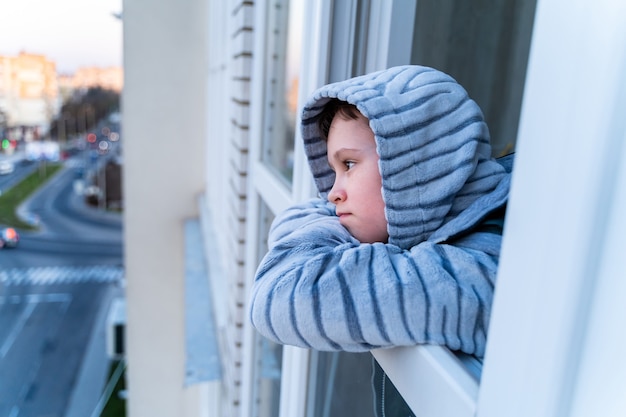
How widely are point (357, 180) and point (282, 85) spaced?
4.75ft

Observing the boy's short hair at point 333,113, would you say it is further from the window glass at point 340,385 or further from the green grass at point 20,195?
the green grass at point 20,195

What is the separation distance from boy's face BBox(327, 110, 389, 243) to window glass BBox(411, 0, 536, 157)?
0.94 m

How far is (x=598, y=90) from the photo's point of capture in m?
0.41

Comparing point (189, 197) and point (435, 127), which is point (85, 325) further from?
point (435, 127)

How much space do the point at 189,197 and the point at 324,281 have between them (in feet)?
20.3

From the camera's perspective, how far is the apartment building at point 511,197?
420 millimetres

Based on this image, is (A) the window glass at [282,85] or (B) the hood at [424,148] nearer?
(B) the hood at [424,148]

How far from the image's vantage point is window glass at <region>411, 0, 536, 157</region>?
174 centimetres

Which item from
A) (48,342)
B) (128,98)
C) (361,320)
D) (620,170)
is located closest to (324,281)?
(361,320)

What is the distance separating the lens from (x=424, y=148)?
69cm

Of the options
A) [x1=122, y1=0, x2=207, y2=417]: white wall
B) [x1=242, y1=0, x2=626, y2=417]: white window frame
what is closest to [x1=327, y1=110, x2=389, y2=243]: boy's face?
[x1=242, y1=0, x2=626, y2=417]: white window frame

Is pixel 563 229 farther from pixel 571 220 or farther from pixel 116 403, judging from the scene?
pixel 116 403

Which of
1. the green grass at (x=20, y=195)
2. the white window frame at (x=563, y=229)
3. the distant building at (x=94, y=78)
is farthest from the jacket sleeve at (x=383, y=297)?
the green grass at (x=20, y=195)

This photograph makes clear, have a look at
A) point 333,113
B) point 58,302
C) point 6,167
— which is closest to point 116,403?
point 58,302
